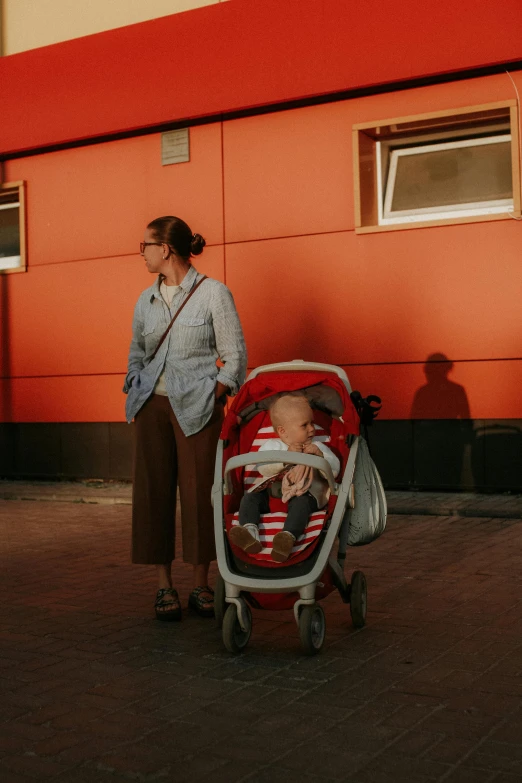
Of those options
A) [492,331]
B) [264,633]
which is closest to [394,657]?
[264,633]

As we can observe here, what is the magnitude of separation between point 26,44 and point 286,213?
4658 mm

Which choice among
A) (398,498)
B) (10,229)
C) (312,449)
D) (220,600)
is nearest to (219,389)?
(312,449)

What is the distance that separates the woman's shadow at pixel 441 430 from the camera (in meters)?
9.36

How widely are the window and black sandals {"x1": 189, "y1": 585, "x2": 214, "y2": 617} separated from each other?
5306 mm

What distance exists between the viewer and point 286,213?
10367 millimetres

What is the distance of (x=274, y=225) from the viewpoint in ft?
34.3

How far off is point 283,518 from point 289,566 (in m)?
0.29

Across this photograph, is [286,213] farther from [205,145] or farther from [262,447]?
[262,447]

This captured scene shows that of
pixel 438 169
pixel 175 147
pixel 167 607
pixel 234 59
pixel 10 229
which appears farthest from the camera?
pixel 10 229

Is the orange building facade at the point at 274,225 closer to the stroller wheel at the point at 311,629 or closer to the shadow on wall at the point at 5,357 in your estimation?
the shadow on wall at the point at 5,357

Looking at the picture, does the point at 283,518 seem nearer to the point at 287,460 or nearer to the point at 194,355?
the point at 287,460

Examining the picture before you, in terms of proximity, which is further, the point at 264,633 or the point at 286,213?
the point at 286,213

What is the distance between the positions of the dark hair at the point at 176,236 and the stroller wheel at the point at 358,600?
1929 millimetres

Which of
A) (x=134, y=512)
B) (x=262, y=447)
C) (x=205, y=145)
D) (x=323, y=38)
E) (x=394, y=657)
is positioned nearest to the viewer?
(x=394, y=657)
